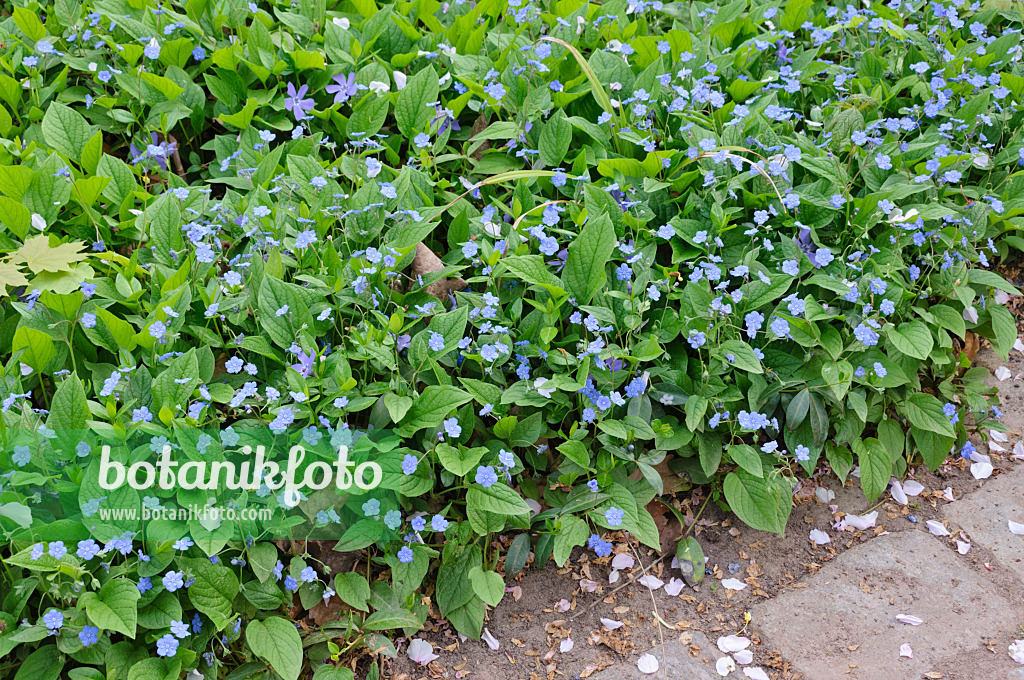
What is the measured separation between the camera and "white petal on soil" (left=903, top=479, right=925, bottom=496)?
259 centimetres

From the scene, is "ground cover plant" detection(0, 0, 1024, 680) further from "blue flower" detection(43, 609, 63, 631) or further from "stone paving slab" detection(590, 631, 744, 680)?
"stone paving slab" detection(590, 631, 744, 680)

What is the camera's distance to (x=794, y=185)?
2.85 meters

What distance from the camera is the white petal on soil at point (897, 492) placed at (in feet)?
8.38

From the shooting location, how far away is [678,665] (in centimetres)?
209

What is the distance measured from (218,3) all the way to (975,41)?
3.30m

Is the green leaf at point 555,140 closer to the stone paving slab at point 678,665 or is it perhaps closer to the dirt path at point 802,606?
the dirt path at point 802,606

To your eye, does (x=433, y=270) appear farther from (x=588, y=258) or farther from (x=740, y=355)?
(x=740, y=355)

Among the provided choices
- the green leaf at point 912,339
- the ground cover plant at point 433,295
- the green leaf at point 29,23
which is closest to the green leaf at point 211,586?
the ground cover plant at point 433,295

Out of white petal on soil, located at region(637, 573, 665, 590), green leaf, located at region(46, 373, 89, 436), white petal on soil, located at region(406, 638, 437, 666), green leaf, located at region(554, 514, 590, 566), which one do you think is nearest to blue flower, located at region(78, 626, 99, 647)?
green leaf, located at region(46, 373, 89, 436)

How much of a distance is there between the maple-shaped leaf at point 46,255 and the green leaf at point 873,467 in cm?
234

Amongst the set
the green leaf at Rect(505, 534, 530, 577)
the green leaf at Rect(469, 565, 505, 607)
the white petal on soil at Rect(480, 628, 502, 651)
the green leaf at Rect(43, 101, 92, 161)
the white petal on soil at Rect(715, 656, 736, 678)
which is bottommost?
the white petal on soil at Rect(480, 628, 502, 651)

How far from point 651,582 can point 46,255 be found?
1932mm

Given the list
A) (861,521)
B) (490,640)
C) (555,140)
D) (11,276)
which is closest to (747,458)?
(861,521)

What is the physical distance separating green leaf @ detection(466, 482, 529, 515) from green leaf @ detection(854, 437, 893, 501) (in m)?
1.08
